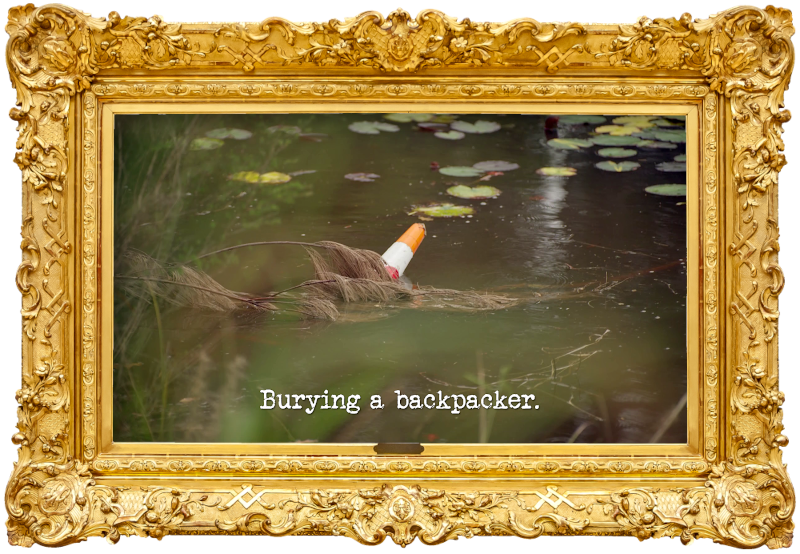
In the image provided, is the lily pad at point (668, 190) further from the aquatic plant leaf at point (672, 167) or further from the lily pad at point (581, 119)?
the lily pad at point (581, 119)

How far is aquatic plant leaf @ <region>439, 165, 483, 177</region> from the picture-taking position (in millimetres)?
2861

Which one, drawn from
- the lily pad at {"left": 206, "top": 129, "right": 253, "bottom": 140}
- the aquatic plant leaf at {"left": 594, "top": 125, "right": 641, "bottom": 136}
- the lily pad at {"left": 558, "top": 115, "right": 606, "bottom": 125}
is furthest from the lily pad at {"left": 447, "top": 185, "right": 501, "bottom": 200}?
the lily pad at {"left": 206, "top": 129, "right": 253, "bottom": 140}

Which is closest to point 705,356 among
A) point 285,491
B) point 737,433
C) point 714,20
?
point 737,433

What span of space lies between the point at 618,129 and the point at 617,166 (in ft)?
0.55

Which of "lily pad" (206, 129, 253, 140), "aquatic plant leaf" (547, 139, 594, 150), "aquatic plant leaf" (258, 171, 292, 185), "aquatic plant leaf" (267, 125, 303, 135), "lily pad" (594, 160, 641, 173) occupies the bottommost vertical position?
"aquatic plant leaf" (258, 171, 292, 185)

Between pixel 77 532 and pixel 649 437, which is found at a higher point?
pixel 649 437

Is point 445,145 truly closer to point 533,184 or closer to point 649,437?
point 533,184

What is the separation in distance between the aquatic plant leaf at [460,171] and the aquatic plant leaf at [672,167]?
32.5 inches

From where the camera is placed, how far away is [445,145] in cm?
287

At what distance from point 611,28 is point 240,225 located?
189 cm

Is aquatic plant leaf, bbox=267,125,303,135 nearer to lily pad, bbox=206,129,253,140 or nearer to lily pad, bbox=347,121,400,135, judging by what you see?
lily pad, bbox=206,129,253,140

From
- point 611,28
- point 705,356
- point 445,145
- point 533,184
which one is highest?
point 611,28

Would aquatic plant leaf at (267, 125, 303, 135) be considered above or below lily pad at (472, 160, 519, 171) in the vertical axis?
above

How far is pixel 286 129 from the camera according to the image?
9.41ft
